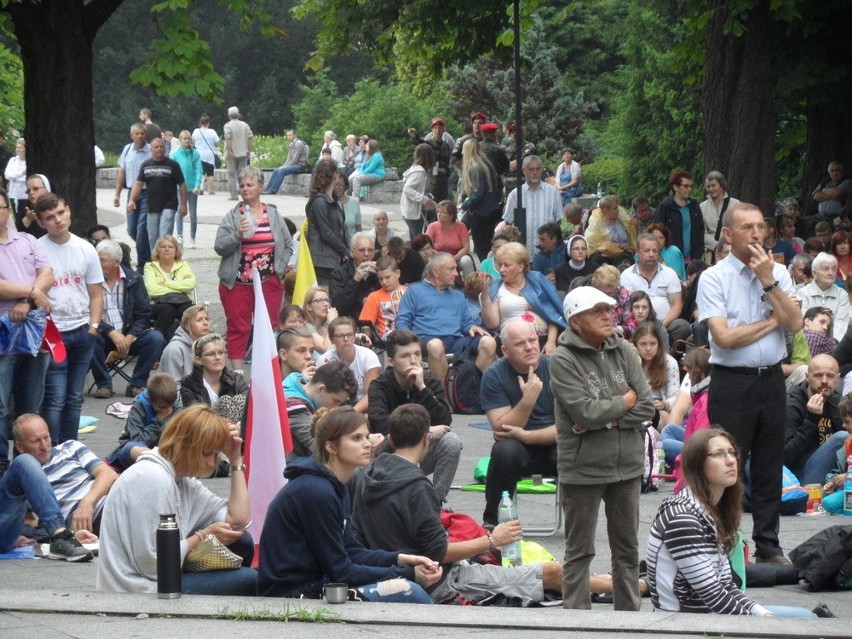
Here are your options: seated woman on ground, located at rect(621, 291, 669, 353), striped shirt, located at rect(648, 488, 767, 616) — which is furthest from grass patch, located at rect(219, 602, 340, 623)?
seated woman on ground, located at rect(621, 291, 669, 353)

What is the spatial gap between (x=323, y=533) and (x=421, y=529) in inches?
36.0

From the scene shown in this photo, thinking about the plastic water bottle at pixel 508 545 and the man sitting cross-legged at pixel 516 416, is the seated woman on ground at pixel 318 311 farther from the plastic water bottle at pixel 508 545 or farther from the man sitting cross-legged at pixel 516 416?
the plastic water bottle at pixel 508 545

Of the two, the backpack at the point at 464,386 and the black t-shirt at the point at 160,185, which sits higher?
the black t-shirt at the point at 160,185

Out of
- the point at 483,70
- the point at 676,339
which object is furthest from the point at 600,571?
the point at 483,70

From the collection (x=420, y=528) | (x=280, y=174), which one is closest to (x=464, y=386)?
(x=420, y=528)

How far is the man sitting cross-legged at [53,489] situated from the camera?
30.9 ft

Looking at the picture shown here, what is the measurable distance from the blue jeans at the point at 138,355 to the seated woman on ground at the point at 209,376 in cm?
313

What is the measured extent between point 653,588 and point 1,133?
18.4 metres

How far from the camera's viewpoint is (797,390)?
39.3 feet

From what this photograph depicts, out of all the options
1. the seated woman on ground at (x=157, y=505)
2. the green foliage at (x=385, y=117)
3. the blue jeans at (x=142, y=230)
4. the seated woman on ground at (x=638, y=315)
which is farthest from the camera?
the green foliage at (x=385, y=117)

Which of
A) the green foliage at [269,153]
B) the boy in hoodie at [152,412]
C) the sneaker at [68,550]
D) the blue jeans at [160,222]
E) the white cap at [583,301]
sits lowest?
the sneaker at [68,550]

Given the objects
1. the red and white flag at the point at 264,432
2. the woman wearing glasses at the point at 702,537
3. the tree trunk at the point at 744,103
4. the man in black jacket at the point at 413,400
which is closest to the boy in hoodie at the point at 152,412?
the man in black jacket at the point at 413,400

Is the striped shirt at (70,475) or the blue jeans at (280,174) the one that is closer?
the striped shirt at (70,475)

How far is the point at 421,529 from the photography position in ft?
25.5
